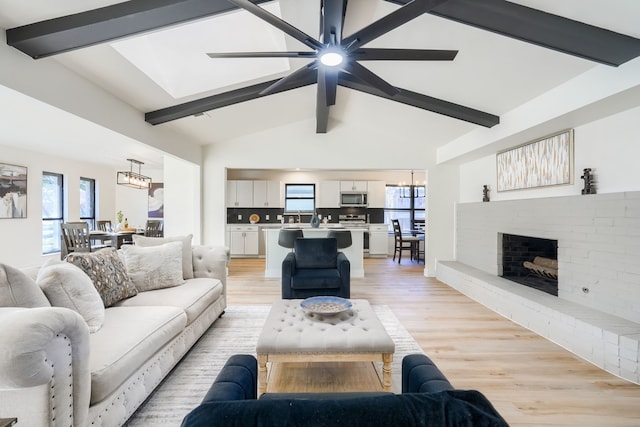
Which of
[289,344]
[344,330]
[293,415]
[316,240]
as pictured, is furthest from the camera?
[316,240]

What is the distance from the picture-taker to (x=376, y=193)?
8.00m

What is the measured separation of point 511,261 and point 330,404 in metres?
4.34

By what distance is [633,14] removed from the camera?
1825mm

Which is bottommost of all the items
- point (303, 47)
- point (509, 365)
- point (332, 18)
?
point (509, 365)

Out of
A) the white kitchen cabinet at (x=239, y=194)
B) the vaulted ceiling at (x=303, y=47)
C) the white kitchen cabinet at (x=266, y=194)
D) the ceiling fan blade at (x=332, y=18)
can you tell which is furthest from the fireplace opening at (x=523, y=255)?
the white kitchen cabinet at (x=239, y=194)

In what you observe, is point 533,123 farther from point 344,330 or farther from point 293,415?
point 293,415

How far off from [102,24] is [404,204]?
757 cm

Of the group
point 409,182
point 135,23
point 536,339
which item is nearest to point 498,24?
point 135,23

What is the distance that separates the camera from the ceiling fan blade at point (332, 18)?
1709mm

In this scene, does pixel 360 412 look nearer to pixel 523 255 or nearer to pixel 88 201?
pixel 523 255

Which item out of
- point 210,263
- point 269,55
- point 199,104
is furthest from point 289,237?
point 269,55

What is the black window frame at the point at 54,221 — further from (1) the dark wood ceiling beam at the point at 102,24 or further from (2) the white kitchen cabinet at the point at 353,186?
(2) the white kitchen cabinet at the point at 353,186

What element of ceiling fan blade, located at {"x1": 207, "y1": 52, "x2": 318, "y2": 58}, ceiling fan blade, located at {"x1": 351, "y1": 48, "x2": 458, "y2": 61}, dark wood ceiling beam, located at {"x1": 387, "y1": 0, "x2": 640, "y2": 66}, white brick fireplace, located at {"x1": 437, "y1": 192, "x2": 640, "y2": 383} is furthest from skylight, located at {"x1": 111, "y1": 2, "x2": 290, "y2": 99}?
white brick fireplace, located at {"x1": 437, "y1": 192, "x2": 640, "y2": 383}

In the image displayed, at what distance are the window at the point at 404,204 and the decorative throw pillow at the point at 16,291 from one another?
24.8 feet
